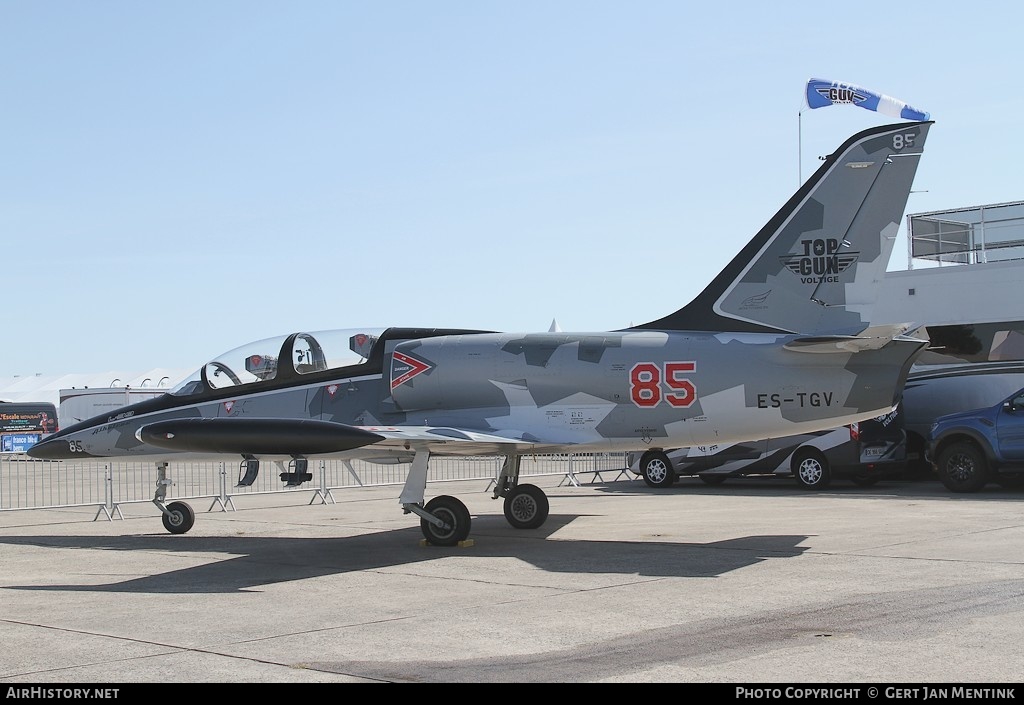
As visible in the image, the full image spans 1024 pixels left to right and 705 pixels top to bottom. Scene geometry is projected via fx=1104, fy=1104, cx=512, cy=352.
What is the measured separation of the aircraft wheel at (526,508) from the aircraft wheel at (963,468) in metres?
8.84

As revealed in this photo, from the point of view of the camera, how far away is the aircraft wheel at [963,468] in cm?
1992

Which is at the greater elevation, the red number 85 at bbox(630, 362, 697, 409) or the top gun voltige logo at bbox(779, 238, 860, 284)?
the top gun voltige logo at bbox(779, 238, 860, 284)

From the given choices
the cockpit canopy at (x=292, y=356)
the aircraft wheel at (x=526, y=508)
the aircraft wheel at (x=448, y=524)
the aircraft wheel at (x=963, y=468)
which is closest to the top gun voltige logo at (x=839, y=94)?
the aircraft wheel at (x=963, y=468)

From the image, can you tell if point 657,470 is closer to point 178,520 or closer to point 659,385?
point 659,385

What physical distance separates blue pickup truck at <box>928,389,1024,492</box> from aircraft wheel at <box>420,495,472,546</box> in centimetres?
1102

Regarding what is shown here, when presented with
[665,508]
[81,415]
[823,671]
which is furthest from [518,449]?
[81,415]

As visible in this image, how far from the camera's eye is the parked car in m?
21.8

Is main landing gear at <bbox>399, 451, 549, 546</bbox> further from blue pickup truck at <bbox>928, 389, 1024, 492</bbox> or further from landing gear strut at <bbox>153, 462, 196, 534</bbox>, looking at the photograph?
blue pickup truck at <bbox>928, 389, 1024, 492</bbox>

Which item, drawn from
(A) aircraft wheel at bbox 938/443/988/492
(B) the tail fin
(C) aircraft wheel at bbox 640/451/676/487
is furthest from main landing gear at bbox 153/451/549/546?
(A) aircraft wheel at bbox 938/443/988/492

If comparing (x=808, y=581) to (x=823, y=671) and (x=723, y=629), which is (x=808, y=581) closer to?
(x=723, y=629)

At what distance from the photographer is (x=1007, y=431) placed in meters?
19.6

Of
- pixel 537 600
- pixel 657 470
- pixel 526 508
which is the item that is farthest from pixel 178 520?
pixel 657 470

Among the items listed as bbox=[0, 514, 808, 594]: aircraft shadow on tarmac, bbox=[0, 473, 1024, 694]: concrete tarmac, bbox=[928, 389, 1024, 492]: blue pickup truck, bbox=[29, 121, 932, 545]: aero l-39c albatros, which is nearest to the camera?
bbox=[0, 473, 1024, 694]: concrete tarmac

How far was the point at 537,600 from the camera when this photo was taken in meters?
9.32
